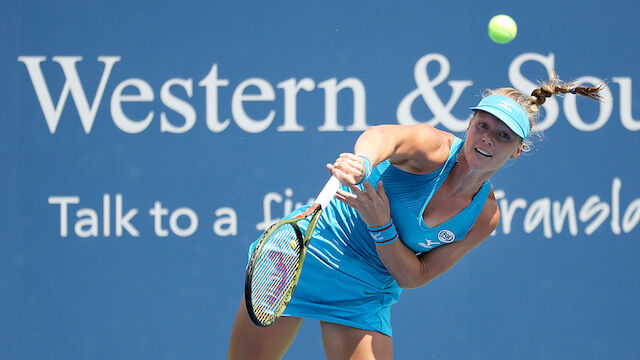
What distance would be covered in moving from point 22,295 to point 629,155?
3.07m

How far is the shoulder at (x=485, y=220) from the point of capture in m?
2.61

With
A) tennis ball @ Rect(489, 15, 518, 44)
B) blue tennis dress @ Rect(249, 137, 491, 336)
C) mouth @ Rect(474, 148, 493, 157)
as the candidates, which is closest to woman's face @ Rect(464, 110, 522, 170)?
mouth @ Rect(474, 148, 493, 157)

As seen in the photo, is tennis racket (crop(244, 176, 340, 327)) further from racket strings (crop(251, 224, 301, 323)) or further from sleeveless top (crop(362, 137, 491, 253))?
sleeveless top (crop(362, 137, 491, 253))

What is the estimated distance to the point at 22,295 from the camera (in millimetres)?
3730

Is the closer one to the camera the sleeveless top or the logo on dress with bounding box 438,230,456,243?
the sleeveless top

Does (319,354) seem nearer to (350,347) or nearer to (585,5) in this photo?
(350,347)

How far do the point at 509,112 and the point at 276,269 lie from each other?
86cm

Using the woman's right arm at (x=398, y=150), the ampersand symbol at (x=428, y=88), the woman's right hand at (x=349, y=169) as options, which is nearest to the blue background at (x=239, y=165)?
the ampersand symbol at (x=428, y=88)

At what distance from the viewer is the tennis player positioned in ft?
7.62

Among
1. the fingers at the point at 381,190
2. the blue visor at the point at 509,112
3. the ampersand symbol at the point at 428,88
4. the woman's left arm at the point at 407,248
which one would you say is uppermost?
the ampersand symbol at the point at 428,88

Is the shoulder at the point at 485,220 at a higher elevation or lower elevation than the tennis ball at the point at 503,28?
lower

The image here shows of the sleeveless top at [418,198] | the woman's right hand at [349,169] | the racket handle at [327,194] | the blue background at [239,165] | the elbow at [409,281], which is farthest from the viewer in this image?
the blue background at [239,165]

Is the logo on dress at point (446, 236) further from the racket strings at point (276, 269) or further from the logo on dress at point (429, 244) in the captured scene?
the racket strings at point (276, 269)

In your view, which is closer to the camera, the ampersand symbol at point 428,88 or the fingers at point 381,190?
the fingers at point 381,190
